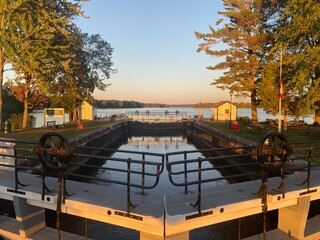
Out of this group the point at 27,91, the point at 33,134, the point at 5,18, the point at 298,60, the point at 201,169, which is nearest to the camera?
the point at 201,169

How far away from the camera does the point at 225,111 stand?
47594 mm

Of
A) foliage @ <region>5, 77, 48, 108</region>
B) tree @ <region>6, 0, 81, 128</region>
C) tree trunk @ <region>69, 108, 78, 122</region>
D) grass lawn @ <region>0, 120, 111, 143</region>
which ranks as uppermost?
tree @ <region>6, 0, 81, 128</region>

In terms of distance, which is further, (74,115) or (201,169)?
(74,115)

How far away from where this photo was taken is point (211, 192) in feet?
23.1

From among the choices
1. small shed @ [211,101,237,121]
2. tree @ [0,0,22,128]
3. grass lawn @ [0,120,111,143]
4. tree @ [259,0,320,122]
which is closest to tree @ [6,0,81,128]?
tree @ [0,0,22,128]

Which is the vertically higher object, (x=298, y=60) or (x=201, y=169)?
(x=298, y=60)

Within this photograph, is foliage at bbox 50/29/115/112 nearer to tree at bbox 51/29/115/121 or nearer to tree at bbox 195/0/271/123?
tree at bbox 51/29/115/121

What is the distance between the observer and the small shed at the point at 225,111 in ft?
153

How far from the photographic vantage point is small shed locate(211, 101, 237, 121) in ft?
153

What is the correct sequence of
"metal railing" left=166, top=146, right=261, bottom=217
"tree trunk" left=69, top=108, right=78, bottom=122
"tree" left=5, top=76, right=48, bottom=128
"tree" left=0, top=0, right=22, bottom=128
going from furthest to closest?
"tree trunk" left=69, top=108, right=78, bottom=122 < "tree" left=5, top=76, right=48, bottom=128 < "tree" left=0, top=0, right=22, bottom=128 < "metal railing" left=166, top=146, right=261, bottom=217

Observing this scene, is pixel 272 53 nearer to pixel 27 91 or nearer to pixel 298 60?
pixel 298 60

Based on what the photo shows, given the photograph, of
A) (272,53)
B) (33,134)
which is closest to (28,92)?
(33,134)

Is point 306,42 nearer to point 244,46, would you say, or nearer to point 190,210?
point 244,46

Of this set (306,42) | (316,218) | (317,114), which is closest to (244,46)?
(306,42)
